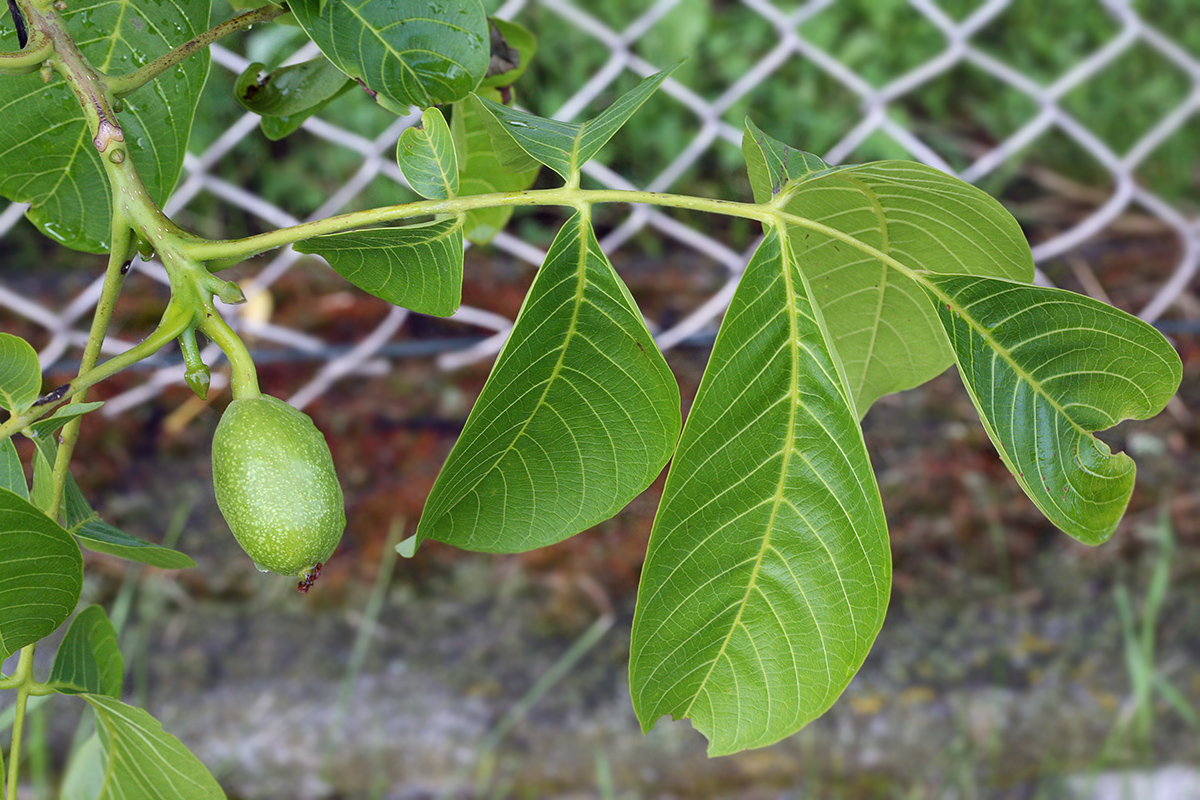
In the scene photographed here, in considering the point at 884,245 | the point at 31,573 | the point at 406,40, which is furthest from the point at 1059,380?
the point at 31,573

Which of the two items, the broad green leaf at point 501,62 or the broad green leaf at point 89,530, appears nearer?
the broad green leaf at point 89,530

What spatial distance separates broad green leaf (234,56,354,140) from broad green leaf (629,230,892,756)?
0.85 feet

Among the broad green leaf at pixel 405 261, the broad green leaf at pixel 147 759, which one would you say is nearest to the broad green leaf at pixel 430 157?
the broad green leaf at pixel 405 261

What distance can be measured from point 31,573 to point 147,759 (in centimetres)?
11

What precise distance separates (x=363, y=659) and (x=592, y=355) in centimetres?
113

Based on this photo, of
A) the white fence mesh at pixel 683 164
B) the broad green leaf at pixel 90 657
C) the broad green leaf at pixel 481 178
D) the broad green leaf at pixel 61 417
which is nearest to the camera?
the broad green leaf at pixel 61 417

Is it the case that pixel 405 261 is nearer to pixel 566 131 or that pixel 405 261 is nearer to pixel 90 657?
pixel 566 131

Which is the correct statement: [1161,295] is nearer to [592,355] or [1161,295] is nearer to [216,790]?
[592,355]

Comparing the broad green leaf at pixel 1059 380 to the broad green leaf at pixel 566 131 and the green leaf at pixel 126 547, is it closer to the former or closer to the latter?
the broad green leaf at pixel 566 131

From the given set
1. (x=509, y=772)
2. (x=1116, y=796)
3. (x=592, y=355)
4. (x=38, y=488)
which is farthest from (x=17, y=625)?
(x=1116, y=796)

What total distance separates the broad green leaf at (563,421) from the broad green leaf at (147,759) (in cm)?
15

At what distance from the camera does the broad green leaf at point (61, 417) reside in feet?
1.22

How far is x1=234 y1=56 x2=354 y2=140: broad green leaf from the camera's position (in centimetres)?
53

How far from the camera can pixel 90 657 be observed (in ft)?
1.67
